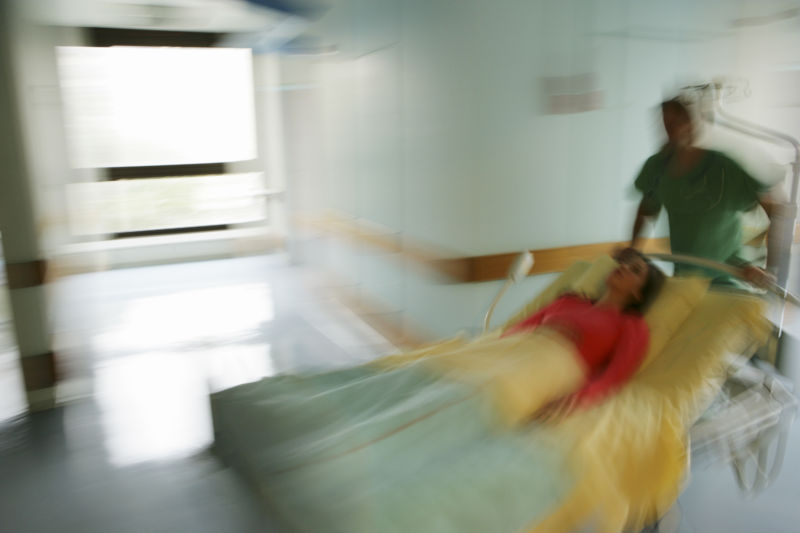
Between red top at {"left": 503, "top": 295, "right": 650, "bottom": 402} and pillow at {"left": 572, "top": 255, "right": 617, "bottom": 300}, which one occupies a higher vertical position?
pillow at {"left": 572, "top": 255, "right": 617, "bottom": 300}

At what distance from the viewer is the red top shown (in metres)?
1.74

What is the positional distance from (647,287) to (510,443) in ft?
2.77

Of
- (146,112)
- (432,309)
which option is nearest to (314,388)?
(432,309)

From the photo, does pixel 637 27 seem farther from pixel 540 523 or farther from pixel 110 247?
pixel 110 247

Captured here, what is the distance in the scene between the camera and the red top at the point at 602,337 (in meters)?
1.74

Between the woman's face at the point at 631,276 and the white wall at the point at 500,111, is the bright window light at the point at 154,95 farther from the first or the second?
the woman's face at the point at 631,276

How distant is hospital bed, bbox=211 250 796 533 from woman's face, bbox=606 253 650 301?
0.09m

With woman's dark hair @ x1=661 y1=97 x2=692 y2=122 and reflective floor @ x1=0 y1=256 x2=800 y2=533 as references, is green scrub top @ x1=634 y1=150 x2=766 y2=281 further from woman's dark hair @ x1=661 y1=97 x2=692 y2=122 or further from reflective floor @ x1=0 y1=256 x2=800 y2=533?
reflective floor @ x1=0 y1=256 x2=800 y2=533

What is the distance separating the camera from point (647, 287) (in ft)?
6.42

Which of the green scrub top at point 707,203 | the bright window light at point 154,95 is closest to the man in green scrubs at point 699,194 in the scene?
the green scrub top at point 707,203

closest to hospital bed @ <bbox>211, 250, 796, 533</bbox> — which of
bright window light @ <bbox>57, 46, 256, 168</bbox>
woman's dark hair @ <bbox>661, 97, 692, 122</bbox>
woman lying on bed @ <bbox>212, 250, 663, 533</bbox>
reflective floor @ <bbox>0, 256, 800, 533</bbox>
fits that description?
woman lying on bed @ <bbox>212, 250, 663, 533</bbox>

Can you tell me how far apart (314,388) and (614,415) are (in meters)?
0.83

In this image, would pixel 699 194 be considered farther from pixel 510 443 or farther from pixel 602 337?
pixel 510 443

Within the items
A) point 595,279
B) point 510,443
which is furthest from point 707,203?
point 510,443
